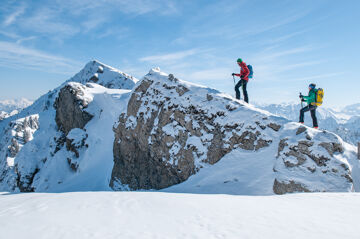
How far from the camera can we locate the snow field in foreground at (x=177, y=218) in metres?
4.88

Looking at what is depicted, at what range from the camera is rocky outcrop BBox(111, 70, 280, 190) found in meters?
15.4

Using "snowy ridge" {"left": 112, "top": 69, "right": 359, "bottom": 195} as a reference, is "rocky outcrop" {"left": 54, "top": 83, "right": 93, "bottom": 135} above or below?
above

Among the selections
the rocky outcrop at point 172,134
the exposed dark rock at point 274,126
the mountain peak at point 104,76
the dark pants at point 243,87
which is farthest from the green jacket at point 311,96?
the mountain peak at point 104,76

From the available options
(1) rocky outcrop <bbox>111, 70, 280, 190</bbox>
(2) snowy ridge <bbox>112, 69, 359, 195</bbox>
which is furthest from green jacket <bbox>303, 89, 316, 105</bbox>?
(1) rocky outcrop <bbox>111, 70, 280, 190</bbox>

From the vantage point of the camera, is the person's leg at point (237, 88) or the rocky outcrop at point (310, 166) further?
the person's leg at point (237, 88)

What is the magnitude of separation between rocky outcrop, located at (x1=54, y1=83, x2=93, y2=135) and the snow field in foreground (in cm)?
2953

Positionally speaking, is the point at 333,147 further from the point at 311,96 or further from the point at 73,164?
the point at 73,164

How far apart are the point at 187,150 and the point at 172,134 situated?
2.25 metres

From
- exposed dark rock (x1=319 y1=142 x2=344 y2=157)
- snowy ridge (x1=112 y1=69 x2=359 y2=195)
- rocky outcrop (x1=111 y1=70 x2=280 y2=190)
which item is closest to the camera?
snowy ridge (x1=112 y1=69 x2=359 y2=195)

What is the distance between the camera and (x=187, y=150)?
1702 centimetres

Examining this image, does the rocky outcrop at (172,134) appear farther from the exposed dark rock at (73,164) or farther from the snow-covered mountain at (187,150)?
the exposed dark rock at (73,164)

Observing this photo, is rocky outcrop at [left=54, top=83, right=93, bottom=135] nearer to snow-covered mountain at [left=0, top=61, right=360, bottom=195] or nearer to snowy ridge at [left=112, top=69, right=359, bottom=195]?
snow-covered mountain at [left=0, top=61, right=360, bottom=195]

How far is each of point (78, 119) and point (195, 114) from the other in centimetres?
2524

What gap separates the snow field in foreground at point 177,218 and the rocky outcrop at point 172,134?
7301 mm
